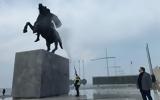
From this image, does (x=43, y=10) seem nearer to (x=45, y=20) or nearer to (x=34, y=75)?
(x=45, y=20)

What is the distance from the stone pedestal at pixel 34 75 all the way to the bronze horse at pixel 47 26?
1.00 meters

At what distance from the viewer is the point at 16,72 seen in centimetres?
1273

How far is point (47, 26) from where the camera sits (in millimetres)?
13383

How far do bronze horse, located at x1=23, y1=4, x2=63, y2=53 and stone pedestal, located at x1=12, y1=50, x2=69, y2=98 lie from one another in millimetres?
1002

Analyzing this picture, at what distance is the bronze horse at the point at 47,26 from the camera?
13.3 metres

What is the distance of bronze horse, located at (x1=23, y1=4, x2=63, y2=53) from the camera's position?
13.3m

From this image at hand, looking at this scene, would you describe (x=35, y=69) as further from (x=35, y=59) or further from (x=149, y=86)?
(x=149, y=86)

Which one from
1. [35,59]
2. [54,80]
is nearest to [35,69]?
[35,59]

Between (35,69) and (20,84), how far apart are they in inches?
46.5

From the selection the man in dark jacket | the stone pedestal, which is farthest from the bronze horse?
the man in dark jacket

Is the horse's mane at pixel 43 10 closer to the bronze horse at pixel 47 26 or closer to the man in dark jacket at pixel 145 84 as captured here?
the bronze horse at pixel 47 26

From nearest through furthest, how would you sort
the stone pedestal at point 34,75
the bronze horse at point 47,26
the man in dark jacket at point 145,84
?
the man in dark jacket at point 145,84, the stone pedestal at point 34,75, the bronze horse at point 47,26

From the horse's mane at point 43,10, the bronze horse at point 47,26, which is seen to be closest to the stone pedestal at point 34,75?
the bronze horse at point 47,26

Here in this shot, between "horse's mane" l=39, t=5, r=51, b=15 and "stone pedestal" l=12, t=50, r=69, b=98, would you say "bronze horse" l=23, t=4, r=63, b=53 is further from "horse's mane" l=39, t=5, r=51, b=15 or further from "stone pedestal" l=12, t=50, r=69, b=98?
"stone pedestal" l=12, t=50, r=69, b=98
